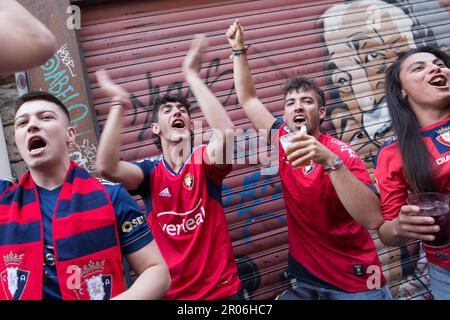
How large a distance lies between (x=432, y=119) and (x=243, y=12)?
2786 mm

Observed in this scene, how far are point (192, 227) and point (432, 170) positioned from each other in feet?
4.95

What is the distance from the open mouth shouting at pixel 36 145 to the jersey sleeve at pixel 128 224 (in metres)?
0.41

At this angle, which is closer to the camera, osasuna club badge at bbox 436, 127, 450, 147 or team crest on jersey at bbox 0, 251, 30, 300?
team crest on jersey at bbox 0, 251, 30, 300

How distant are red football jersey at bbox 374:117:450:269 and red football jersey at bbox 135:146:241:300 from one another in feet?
3.32

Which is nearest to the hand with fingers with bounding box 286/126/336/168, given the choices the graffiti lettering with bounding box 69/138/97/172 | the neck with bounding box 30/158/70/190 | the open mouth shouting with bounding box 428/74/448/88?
the open mouth shouting with bounding box 428/74/448/88

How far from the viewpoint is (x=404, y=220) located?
2689 millimetres

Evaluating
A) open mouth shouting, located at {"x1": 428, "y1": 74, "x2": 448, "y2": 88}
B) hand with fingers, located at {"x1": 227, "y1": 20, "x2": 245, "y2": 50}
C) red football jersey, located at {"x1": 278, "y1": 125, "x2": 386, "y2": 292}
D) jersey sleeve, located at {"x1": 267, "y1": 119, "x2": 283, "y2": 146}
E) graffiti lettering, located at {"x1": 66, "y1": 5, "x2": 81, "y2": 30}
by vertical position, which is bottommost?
red football jersey, located at {"x1": 278, "y1": 125, "x2": 386, "y2": 292}

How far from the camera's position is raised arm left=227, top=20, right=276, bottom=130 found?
3531 millimetres

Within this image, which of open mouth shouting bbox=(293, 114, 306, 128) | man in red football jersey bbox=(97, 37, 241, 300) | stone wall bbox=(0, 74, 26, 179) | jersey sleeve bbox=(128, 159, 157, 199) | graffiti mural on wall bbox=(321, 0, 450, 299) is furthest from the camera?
graffiti mural on wall bbox=(321, 0, 450, 299)

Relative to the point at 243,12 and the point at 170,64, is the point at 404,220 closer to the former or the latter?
the point at 170,64

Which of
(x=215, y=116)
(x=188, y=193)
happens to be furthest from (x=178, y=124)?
(x=188, y=193)

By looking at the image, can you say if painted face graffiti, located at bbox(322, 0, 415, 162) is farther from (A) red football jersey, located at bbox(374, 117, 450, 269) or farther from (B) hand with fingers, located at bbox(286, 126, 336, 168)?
(B) hand with fingers, located at bbox(286, 126, 336, 168)

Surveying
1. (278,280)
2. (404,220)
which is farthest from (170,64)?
(404,220)
